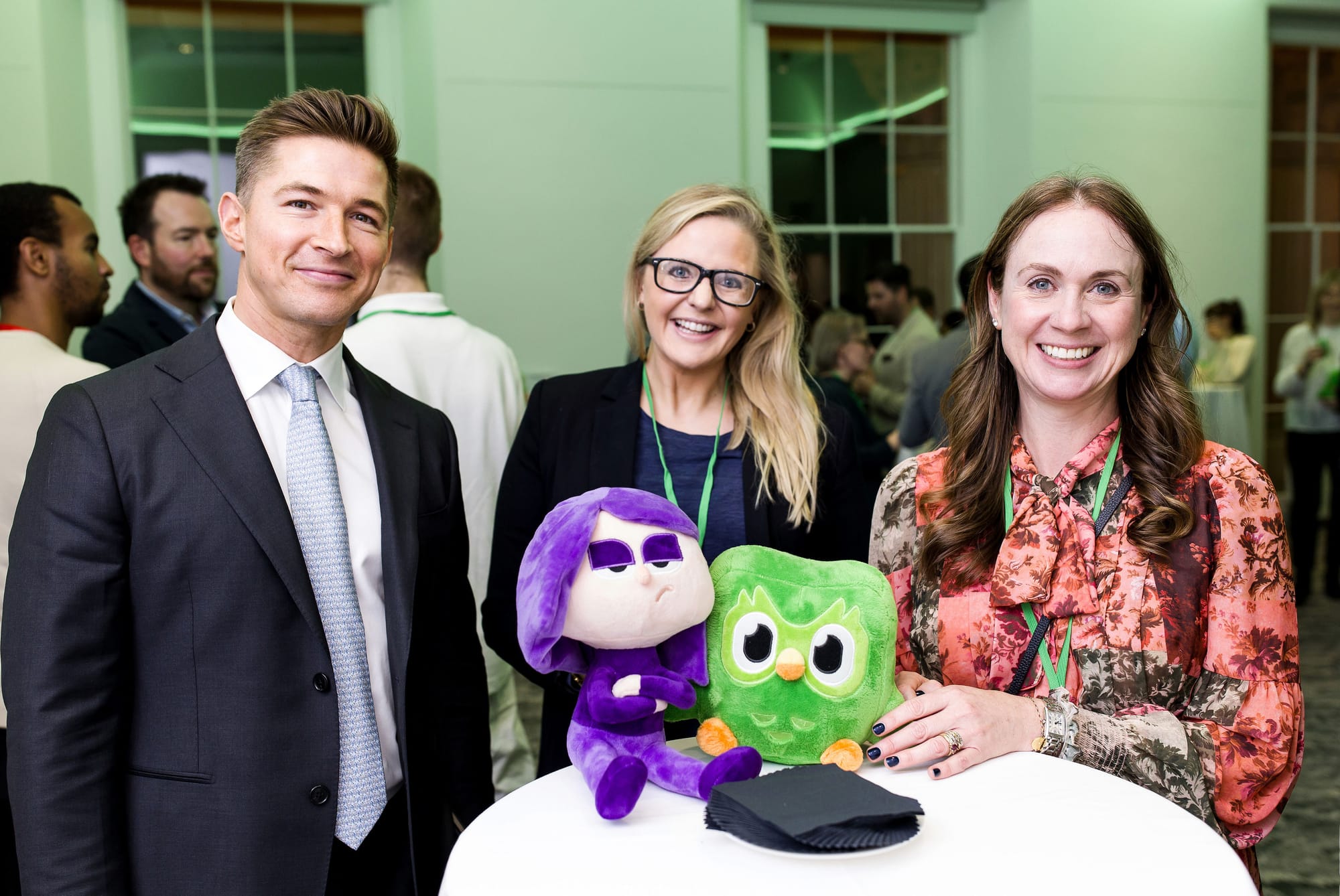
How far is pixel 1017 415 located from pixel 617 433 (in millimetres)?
700

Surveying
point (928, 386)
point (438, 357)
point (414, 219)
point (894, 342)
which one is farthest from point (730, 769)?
point (894, 342)

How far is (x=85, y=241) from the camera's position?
269 cm

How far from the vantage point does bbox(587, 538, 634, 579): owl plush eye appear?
1338 millimetres

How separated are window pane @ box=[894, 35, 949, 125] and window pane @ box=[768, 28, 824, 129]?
A: 1.81 feet

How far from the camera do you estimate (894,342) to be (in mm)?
5527

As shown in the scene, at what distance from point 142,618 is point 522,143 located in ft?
15.5

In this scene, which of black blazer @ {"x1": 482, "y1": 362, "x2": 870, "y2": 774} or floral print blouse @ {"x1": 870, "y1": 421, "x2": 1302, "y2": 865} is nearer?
floral print blouse @ {"x1": 870, "y1": 421, "x2": 1302, "y2": 865}

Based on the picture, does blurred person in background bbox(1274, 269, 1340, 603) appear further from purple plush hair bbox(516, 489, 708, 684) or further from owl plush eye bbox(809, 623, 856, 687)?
purple plush hair bbox(516, 489, 708, 684)

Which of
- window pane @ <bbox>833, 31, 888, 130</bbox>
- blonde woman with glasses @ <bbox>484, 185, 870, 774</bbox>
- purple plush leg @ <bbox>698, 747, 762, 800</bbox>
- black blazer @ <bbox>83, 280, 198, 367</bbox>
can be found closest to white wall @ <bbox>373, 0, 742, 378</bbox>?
window pane @ <bbox>833, 31, 888, 130</bbox>

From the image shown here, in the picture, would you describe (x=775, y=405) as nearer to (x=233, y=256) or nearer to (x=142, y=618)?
(x=142, y=618)

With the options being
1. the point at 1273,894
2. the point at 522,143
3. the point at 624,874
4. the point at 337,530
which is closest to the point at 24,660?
the point at 337,530

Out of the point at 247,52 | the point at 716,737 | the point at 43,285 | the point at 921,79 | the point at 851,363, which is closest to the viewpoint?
the point at 716,737

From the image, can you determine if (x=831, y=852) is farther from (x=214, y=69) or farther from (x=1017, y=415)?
(x=214, y=69)

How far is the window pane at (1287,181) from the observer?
782 cm
